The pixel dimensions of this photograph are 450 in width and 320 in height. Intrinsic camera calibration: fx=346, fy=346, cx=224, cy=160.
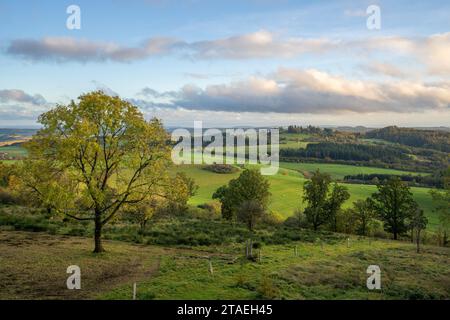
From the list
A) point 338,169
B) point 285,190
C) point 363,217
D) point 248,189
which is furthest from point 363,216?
point 338,169

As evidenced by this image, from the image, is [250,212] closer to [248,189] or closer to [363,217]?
[248,189]

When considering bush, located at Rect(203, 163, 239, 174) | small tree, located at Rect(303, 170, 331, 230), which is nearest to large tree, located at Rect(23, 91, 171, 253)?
small tree, located at Rect(303, 170, 331, 230)

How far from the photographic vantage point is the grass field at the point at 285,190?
9150 centimetres

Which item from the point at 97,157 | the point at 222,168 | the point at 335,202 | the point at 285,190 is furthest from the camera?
the point at 222,168

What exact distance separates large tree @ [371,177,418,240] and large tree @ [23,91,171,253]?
47.1 metres

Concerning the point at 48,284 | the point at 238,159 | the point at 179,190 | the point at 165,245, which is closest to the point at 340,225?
the point at 165,245

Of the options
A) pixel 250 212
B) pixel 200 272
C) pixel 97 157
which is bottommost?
pixel 250 212

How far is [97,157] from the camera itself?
28.5 m

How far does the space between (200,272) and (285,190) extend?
8509cm

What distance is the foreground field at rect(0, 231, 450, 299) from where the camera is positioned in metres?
20.6

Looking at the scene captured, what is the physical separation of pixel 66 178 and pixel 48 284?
35.0 ft

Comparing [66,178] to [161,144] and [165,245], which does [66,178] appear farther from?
[165,245]
